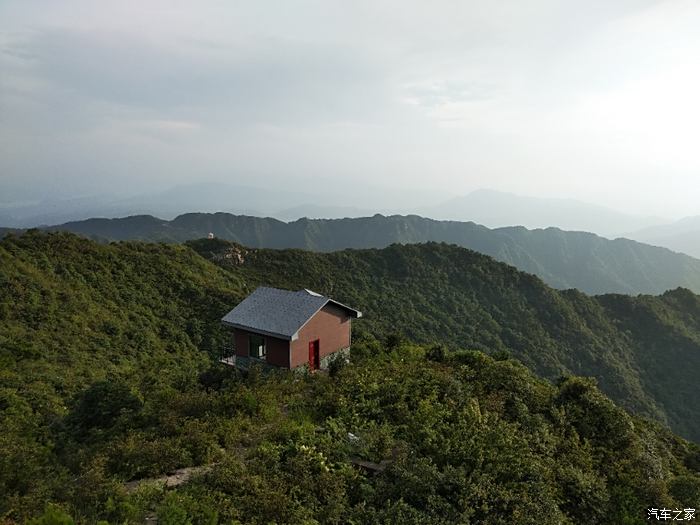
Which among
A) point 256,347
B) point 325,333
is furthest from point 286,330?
point 325,333

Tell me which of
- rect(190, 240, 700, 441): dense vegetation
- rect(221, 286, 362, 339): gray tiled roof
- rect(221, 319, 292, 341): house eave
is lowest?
rect(190, 240, 700, 441): dense vegetation

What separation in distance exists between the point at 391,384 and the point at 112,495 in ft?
26.9

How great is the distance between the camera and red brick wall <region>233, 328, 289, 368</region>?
55.0 feet

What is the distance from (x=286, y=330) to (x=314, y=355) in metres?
2.26

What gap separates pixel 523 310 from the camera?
198 feet

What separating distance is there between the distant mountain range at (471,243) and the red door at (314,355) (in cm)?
14041

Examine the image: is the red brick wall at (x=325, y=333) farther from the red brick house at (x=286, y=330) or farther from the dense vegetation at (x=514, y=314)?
the dense vegetation at (x=514, y=314)

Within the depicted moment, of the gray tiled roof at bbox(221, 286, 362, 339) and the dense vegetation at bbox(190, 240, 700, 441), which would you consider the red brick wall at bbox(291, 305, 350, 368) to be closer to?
the gray tiled roof at bbox(221, 286, 362, 339)

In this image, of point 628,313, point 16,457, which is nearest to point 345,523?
point 16,457

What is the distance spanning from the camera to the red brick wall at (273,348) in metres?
16.8
